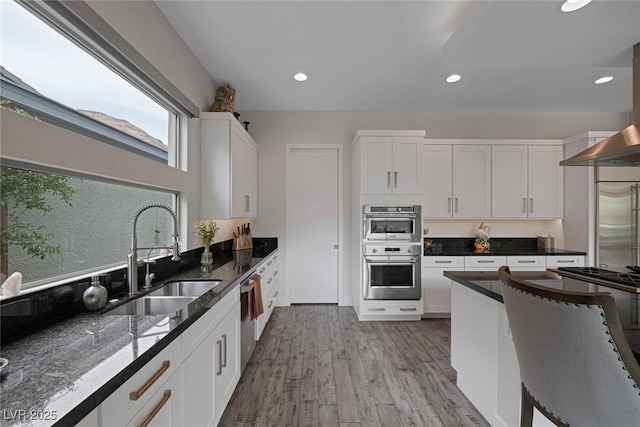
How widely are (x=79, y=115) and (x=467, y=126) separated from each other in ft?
14.8

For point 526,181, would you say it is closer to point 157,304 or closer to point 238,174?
point 238,174

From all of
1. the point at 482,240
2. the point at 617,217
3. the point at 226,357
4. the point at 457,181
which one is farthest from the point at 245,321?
the point at 617,217

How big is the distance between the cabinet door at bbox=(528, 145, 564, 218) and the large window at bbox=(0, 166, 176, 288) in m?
4.68

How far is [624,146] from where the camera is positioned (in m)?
1.71

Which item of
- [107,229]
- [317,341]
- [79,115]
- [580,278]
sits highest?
[79,115]

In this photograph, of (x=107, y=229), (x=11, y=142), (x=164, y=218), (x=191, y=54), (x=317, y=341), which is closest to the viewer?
(x=11, y=142)

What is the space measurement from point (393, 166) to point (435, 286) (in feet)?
5.40

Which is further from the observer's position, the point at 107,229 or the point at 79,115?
the point at 107,229

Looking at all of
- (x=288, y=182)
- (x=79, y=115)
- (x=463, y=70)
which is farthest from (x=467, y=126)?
(x=79, y=115)

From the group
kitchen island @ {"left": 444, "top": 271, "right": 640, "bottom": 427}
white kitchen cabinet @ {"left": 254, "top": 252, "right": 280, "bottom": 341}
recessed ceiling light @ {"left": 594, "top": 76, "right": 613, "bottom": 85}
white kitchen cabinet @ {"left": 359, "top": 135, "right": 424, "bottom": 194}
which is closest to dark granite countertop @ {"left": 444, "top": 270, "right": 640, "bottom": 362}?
kitchen island @ {"left": 444, "top": 271, "right": 640, "bottom": 427}

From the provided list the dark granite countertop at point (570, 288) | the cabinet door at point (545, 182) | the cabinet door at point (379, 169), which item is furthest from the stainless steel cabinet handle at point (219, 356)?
the cabinet door at point (545, 182)

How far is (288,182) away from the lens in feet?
13.9

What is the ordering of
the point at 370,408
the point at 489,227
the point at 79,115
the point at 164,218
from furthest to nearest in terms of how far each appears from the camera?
the point at 489,227 → the point at 164,218 → the point at 370,408 → the point at 79,115

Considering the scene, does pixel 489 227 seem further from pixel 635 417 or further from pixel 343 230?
pixel 635 417
